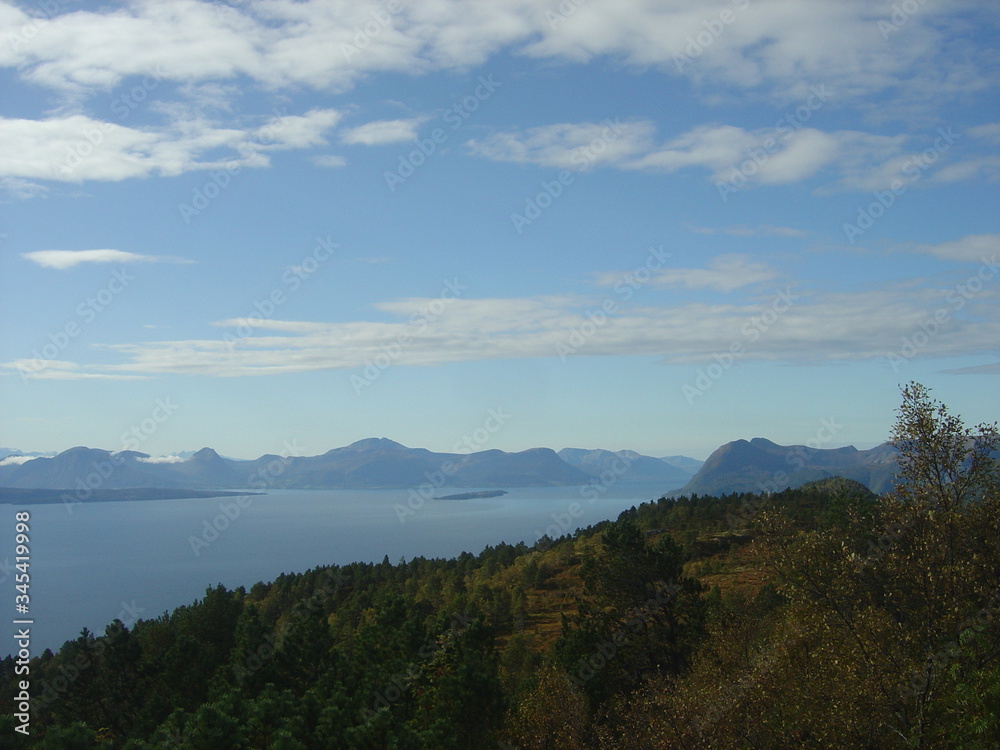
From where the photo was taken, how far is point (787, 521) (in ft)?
50.5

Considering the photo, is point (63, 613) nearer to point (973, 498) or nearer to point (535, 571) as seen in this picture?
point (535, 571)

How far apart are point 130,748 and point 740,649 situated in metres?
23.3

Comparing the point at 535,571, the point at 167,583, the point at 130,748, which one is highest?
the point at 130,748

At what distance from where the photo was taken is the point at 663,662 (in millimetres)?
35562

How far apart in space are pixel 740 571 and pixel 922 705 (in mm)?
65157

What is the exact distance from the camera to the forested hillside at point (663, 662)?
14039 mm

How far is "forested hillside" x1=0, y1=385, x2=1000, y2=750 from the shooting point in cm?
1404

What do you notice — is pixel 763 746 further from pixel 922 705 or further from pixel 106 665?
pixel 106 665

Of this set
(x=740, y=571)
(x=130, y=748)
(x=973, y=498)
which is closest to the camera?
(x=973, y=498)

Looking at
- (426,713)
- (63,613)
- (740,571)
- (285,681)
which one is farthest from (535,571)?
(63,613)

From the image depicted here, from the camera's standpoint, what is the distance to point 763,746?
15695 millimetres

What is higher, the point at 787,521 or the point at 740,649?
the point at 787,521

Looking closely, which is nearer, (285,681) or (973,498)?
(973,498)

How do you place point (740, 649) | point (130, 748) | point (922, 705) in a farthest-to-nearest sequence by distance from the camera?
point (740, 649), point (130, 748), point (922, 705)
